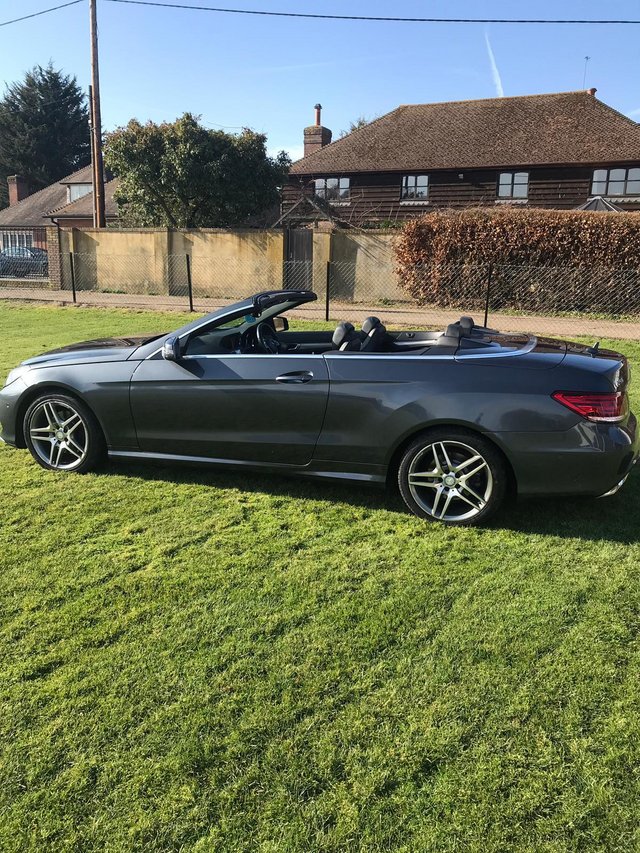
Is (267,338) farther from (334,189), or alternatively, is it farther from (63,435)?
(334,189)

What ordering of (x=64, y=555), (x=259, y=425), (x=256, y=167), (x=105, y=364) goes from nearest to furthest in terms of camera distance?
(x=64, y=555), (x=259, y=425), (x=105, y=364), (x=256, y=167)

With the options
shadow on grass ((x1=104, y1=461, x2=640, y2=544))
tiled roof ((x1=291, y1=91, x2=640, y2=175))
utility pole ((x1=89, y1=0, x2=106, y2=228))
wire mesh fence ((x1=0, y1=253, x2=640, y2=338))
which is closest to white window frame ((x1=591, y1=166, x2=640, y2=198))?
tiled roof ((x1=291, y1=91, x2=640, y2=175))

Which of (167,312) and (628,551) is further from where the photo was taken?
(167,312)

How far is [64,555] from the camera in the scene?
351 centimetres

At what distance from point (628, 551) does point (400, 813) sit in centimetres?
220

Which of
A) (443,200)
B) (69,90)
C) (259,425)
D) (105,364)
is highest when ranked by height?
(69,90)

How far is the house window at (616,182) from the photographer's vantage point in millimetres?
26703

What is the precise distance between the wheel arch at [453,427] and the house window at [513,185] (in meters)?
27.2

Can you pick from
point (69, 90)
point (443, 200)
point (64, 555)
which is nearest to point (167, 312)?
point (64, 555)

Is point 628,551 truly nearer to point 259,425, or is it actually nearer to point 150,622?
point 259,425

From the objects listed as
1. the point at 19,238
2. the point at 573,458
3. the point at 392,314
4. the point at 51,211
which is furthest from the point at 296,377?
the point at 19,238

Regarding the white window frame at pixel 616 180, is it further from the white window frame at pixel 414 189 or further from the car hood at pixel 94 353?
Result: the car hood at pixel 94 353

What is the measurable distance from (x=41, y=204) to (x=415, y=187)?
94.1ft

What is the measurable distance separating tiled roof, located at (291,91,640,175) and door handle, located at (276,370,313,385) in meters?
26.8
